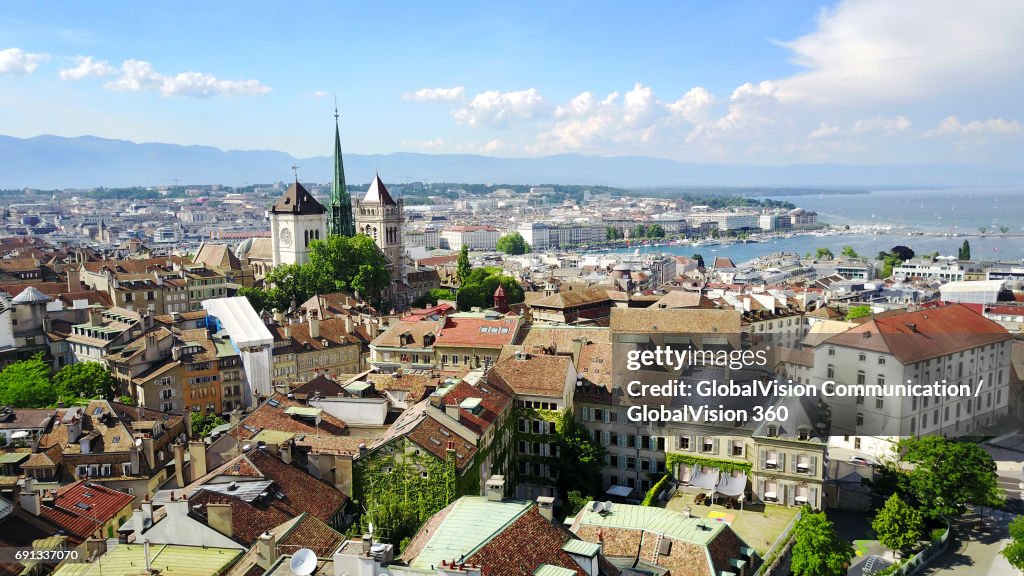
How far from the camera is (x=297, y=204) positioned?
318 ft

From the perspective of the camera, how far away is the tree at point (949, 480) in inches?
1331

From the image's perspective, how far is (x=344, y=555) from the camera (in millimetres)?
19172

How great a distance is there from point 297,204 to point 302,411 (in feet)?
217

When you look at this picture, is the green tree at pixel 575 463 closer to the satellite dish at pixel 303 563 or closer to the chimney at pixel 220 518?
the chimney at pixel 220 518

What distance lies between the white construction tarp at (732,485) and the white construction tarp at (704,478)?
0.30m

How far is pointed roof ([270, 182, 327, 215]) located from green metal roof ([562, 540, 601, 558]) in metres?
79.3

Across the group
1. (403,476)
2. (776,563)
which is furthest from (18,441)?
(776,563)

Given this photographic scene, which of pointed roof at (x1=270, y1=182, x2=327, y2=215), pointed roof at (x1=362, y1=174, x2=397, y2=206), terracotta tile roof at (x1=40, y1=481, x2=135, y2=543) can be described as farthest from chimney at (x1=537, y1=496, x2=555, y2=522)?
pointed roof at (x1=362, y1=174, x2=397, y2=206)

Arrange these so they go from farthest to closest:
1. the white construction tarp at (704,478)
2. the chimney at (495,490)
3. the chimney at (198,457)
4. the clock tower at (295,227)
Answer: the clock tower at (295,227)
the white construction tarp at (704,478)
the chimney at (198,457)
the chimney at (495,490)

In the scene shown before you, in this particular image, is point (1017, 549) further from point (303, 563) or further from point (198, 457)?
point (198, 457)

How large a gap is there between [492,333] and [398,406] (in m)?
11.8

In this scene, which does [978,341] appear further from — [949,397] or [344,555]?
[344,555]

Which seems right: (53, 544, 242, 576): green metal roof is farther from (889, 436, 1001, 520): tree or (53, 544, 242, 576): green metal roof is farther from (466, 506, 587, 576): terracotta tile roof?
(889, 436, 1001, 520): tree

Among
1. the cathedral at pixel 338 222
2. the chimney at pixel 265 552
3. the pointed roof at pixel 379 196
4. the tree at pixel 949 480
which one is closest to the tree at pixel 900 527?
the tree at pixel 949 480
